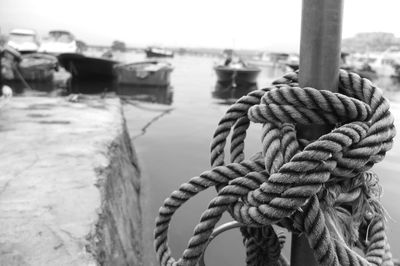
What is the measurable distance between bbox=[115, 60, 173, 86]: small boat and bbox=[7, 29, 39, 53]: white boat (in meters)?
9.44

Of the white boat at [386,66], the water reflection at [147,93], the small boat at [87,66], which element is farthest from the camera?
the white boat at [386,66]

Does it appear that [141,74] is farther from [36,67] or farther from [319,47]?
[319,47]

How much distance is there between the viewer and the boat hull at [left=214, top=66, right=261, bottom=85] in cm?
2083

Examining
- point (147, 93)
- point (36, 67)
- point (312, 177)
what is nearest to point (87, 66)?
point (36, 67)

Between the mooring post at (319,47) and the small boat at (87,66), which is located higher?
the mooring post at (319,47)

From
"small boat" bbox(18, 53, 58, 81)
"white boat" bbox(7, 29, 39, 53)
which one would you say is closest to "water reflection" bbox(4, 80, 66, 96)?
"small boat" bbox(18, 53, 58, 81)

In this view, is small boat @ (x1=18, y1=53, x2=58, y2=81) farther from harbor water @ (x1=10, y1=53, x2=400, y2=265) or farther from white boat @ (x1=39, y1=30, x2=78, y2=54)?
white boat @ (x1=39, y1=30, x2=78, y2=54)

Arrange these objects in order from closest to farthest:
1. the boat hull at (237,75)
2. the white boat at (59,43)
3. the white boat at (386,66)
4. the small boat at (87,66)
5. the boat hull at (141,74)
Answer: the boat hull at (141,74) < the small boat at (87,66) < the boat hull at (237,75) < the white boat at (59,43) < the white boat at (386,66)

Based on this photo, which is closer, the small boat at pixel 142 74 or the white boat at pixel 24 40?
the small boat at pixel 142 74

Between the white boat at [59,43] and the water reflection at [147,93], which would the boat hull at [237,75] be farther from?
the white boat at [59,43]

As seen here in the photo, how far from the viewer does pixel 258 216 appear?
1.16 m

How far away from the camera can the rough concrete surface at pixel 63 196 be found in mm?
2094

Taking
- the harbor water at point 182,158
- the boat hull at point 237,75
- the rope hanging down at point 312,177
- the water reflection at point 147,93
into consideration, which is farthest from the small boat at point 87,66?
the rope hanging down at point 312,177

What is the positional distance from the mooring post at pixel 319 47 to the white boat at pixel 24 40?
25.6m
